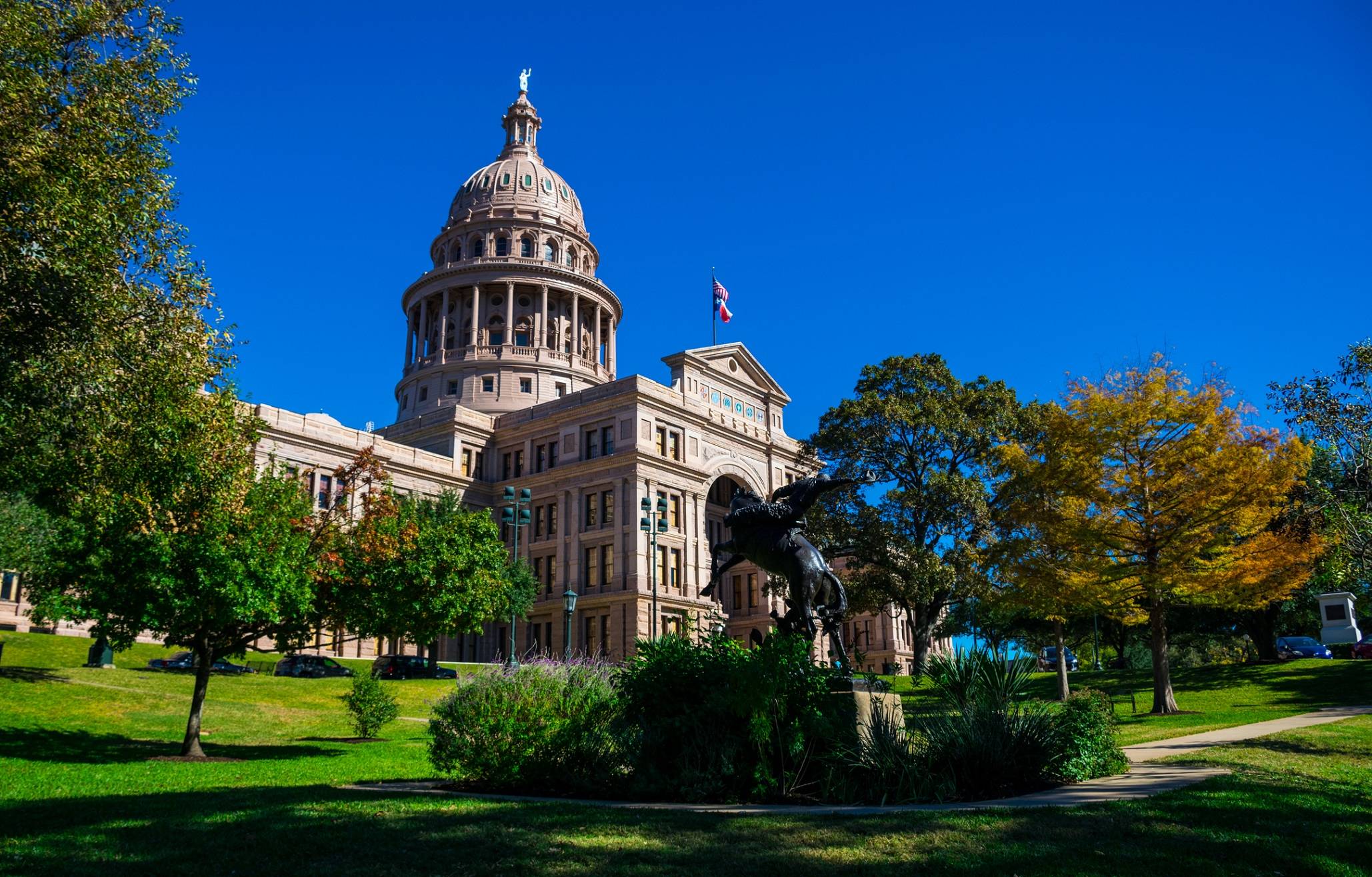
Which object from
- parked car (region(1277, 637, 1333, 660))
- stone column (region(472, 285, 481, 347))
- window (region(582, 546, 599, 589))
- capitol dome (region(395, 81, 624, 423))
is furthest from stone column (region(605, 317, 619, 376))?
parked car (region(1277, 637, 1333, 660))

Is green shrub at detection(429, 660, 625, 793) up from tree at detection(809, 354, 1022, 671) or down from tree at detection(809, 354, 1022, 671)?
down

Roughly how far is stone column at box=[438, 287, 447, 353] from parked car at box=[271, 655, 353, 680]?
45420 millimetres

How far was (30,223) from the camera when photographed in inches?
566

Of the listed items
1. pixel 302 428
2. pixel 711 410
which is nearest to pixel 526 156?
pixel 711 410

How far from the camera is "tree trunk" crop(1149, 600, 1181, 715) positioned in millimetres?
28328

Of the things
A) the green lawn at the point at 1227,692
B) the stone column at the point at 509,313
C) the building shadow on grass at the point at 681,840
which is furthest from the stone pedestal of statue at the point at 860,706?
the stone column at the point at 509,313

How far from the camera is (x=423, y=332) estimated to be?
89.7m

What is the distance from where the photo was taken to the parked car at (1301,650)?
50.7 m

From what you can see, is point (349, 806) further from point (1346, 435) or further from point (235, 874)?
point (1346, 435)

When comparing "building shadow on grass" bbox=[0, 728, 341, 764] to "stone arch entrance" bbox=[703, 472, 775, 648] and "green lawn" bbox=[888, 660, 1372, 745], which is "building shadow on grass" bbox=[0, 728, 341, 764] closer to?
"green lawn" bbox=[888, 660, 1372, 745]

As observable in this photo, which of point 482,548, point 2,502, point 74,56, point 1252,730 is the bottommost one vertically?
point 1252,730

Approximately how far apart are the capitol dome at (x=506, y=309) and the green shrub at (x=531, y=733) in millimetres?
66601

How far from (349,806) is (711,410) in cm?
6135

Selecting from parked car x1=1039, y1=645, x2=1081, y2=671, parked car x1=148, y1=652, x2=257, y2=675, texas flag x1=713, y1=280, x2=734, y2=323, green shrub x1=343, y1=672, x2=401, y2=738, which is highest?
texas flag x1=713, y1=280, x2=734, y2=323
